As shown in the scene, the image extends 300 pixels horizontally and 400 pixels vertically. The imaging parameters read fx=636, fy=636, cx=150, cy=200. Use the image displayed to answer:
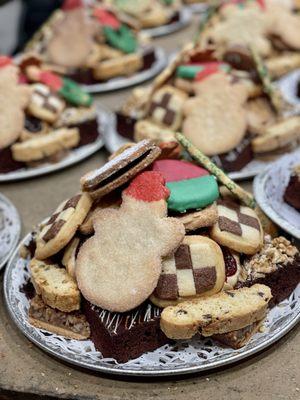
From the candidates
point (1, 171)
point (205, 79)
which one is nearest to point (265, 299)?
point (205, 79)

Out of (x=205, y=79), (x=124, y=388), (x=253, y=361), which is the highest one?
(x=205, y=79)

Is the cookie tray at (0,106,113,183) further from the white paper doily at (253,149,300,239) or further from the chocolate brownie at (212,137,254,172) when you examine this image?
the white paper doily at (253,149,300,239)

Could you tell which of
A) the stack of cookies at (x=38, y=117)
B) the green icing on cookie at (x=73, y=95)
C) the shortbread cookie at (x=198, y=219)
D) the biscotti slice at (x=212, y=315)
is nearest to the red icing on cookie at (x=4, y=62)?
the stack of cookies at (x=38, y=117)

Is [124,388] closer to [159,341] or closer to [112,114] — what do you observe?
[159,341]

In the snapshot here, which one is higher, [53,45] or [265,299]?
[53,45]

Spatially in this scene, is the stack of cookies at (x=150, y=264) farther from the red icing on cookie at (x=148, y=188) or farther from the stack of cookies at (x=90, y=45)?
the stack of cookies at (x=90, y=45)

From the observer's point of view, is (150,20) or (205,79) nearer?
(205,79)

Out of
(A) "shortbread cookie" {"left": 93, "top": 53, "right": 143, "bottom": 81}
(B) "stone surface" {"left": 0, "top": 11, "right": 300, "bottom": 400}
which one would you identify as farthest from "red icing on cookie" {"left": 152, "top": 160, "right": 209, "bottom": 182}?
(A) "shortbread cookie" {"left": 93, "top": 53, "right": 143, "bottom": 81}
